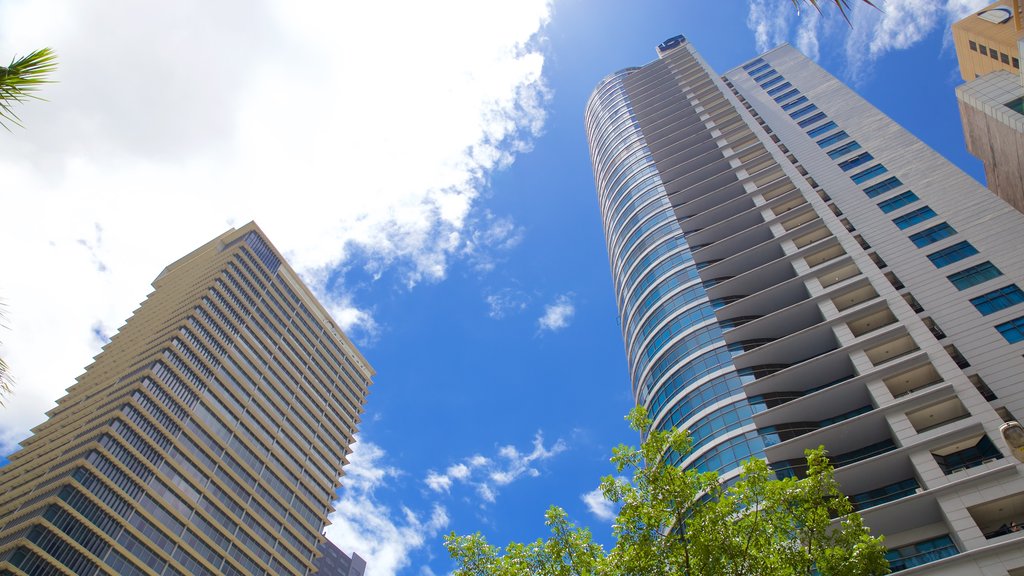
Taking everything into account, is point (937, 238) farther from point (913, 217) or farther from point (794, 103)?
point (794, 103)

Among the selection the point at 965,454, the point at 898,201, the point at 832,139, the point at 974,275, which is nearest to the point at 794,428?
the point at 965,454

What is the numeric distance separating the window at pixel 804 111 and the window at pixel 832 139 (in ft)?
26.5

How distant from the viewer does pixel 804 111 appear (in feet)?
238

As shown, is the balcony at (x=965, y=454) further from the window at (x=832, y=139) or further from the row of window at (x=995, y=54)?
the row of window at (x=995, y=54)

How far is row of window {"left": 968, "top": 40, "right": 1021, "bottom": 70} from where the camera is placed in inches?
2729

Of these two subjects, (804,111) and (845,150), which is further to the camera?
(804,111)

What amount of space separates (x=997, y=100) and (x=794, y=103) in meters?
29.0

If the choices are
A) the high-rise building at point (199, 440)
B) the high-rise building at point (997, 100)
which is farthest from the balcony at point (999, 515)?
the high-rise building at point (199, 440)

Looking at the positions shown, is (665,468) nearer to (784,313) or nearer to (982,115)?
(784,313)

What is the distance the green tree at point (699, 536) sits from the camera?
584 inches

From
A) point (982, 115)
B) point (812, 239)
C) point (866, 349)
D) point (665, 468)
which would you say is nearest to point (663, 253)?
Answer: point (812, 239)

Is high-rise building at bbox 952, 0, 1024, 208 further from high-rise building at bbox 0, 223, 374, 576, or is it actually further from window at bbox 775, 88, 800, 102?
high-rise building at bbox 0, 223, 374, 576

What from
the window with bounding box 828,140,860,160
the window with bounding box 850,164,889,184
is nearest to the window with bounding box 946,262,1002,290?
the window with bounding box 850,164,889,184

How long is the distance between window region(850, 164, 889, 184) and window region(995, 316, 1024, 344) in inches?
869
